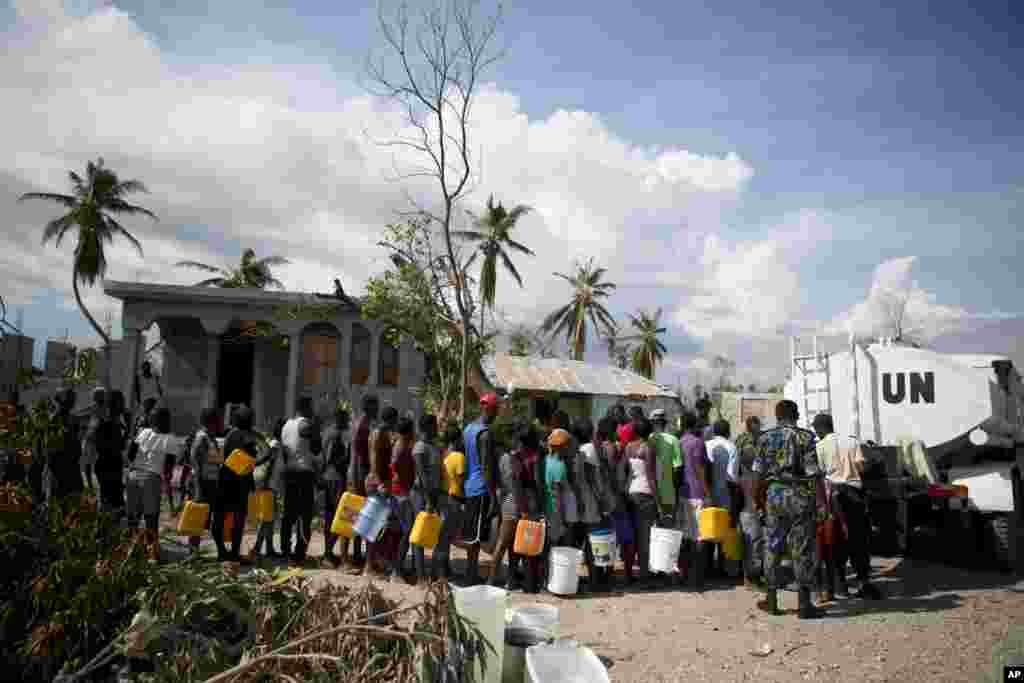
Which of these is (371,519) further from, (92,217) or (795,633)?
(92,217)

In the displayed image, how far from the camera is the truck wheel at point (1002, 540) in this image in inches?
279

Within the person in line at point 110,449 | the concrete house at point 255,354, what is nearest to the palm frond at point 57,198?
the concrete house at point 255,354

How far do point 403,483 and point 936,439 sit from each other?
708 centimetres

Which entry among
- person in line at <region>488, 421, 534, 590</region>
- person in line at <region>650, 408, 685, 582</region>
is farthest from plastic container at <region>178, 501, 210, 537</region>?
person in line at <region>650, 408, 685, 582</region>

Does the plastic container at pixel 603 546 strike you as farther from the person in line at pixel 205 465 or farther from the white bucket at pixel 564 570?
the person in line at pixel 205 465

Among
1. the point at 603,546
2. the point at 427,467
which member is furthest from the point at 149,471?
the point at 603,546

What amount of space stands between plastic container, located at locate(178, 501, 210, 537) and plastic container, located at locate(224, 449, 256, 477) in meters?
0.46

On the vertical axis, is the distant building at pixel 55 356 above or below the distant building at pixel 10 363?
above

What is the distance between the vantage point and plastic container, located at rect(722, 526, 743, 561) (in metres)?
6.52

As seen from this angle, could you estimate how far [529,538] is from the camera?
583 cm

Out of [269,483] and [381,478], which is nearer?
[381,478]

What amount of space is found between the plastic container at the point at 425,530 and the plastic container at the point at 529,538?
2.69ft

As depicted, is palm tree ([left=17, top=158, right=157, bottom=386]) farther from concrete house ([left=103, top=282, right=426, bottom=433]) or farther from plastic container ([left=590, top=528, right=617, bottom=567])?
plastic container ([left=590, top=528, right=617, bottom=567])

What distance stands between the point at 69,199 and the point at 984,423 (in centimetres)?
3066
